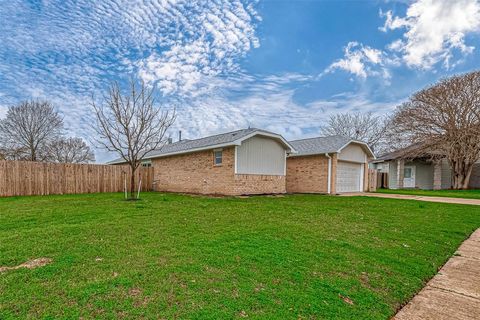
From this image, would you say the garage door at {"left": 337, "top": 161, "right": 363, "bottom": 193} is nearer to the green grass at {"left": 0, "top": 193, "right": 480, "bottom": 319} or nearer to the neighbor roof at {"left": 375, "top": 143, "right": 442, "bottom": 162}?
the neighbor roof at {"left": 375, "top": 143, "right": 442, "bottom": 162}

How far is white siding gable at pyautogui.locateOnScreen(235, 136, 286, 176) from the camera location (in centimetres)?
1323

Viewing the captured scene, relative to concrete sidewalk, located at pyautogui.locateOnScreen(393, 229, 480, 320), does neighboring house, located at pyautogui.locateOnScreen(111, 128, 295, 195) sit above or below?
above

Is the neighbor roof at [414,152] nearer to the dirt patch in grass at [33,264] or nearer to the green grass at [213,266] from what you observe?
the green grass at [213,266]

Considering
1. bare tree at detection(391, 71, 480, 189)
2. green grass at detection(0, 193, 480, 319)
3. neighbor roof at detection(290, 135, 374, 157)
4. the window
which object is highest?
bare tree at detection(391, 71, 480, 189)

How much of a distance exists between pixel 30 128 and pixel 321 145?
83.8ft

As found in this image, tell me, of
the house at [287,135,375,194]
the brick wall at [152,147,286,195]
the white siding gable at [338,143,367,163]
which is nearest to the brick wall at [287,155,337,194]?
the house at [287,135,375,194]

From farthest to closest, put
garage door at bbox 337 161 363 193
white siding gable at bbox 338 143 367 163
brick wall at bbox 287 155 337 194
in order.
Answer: garage door at bbox 337 161 363 193, white siding gable at bbox 338 143 367 163, brick wall at bbox 287 155 337 194

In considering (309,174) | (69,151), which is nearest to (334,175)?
(309,174)

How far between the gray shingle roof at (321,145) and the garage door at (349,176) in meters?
1.50

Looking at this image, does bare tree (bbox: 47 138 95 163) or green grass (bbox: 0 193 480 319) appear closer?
green grass (bbox: 0 193 480 319)

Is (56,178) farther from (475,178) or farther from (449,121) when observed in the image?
(475,178)

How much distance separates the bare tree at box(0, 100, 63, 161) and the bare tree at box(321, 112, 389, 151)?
32307mm

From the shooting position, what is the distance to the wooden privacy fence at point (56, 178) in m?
12.8

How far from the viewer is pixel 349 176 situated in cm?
1839
